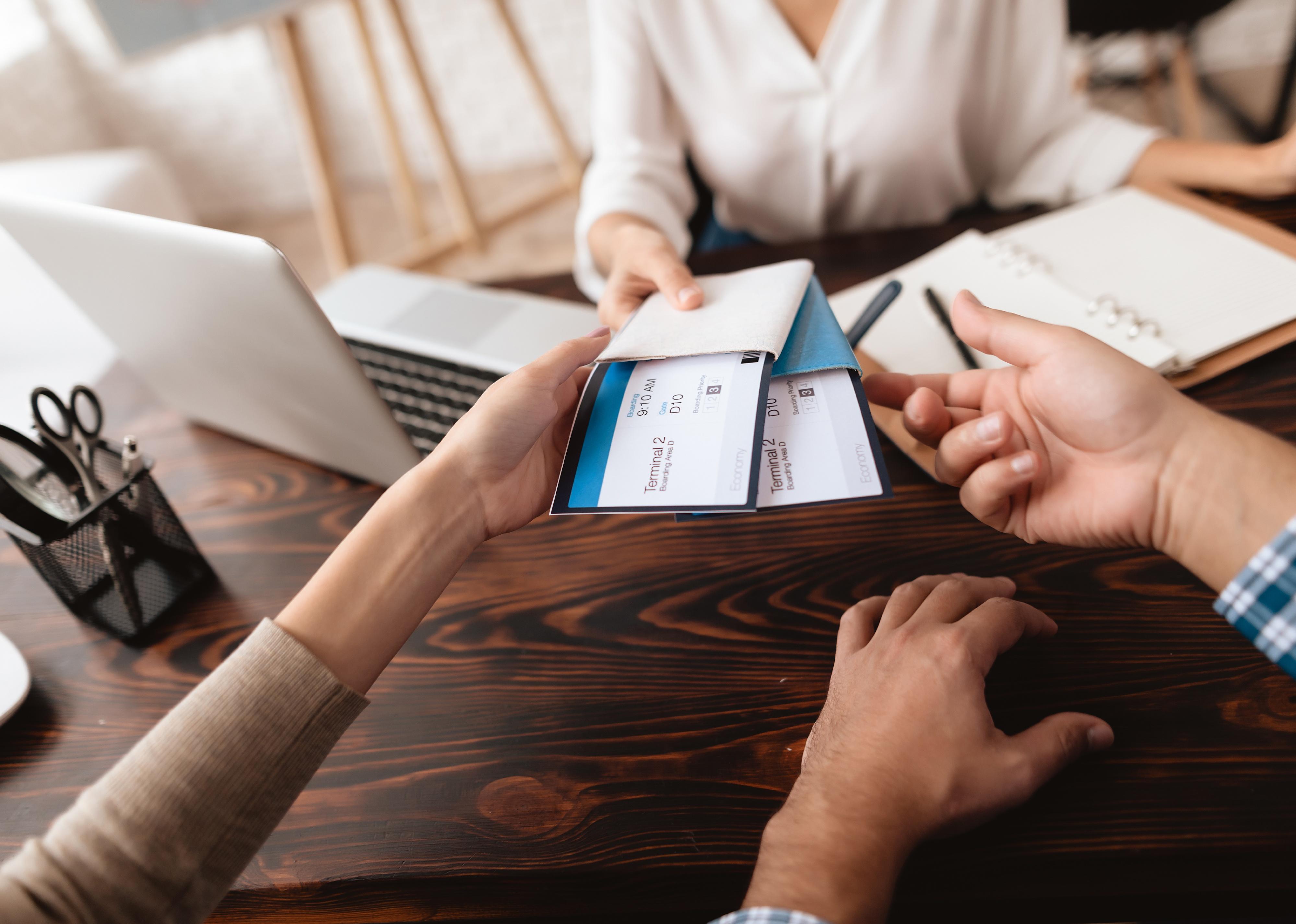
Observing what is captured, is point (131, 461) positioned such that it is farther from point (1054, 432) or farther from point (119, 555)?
point (1054, 432)

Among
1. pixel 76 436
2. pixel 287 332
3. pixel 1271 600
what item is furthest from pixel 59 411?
pixel 1271 600

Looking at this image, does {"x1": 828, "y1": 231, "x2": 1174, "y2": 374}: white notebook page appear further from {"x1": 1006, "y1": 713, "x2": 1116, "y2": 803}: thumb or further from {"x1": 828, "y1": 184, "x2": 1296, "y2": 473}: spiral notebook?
{"x1": 1006, "y1": 713, "x2": 1116, "y2": 803}: thumb

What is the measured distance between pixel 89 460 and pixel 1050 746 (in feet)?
2.58

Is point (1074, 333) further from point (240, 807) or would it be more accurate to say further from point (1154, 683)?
point (240, 807)

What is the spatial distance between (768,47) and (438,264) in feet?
5.83

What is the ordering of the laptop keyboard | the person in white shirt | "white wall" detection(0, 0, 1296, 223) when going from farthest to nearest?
"white wall" detection(0, 0, 1296, 223) → the person in white shirt → the laptop keyboard

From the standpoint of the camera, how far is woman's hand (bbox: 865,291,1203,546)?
52 cm

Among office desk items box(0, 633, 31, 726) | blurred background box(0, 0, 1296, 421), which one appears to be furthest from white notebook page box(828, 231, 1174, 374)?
blurred background box(0, 0, 1296, 421)

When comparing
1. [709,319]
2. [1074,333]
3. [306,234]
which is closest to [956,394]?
[1074,333]

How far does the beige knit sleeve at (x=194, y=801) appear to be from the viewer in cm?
42

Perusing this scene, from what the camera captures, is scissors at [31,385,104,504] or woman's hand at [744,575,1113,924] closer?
woman's hand at [744,575,1113,924]

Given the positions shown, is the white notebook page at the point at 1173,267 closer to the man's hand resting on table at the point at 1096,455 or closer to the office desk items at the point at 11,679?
the man's hand resting on table at the point at 1096,455

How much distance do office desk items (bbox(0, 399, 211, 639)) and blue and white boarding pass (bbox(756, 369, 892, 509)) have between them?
1.77ft

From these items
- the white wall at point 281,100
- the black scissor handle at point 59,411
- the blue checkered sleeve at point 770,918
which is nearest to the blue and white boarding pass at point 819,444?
the blue checkered sleeve at point 770,918
